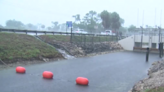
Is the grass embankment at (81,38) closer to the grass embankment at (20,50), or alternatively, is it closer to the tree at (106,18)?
the grass embankment at (20,50)

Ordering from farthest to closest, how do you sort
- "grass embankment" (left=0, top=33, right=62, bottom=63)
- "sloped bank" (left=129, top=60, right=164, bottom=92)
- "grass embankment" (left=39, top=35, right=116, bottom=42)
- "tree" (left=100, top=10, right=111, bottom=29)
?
1. "tree" (left=100, top=10, right=111, bottom=29)
2. "grass embankment" (left=39, top=35, right=116, bottom=42)
3. "grass embankment" (left=0, top=33, right=62, bottom=63)
4. "sloped bank" (left=129, top=60, right=164, bottom=92)

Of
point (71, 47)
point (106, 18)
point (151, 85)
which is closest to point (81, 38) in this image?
point (71, 47)

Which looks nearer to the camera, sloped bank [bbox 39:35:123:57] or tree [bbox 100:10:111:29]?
sloped bank [bbox 39:35:123:57]

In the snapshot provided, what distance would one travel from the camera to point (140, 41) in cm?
4000

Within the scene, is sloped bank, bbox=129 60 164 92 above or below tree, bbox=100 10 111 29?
below

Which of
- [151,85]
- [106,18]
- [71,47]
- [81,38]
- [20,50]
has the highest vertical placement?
[106,18]

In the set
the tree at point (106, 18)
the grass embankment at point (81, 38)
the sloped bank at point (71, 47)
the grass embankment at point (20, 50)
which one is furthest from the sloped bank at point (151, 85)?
the tree at point (106, 18)

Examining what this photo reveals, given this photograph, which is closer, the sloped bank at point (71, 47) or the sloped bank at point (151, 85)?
the sloped bank at point (151, 85)

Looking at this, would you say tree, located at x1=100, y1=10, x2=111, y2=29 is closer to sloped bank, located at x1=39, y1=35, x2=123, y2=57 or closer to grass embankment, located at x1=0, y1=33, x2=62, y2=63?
sloped bank, located at x1=39, y1=35, x2=123, y2=57

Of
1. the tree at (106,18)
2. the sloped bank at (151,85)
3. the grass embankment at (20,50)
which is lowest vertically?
the sloped bank at (151,85)

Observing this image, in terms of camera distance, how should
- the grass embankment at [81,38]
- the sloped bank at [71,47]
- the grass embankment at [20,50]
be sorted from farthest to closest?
the grass embankment at [81,38] → the sloped bank at [71,47] → the grass embankment at [20,50]

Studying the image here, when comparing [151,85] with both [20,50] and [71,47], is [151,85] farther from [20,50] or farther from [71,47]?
[71,47]

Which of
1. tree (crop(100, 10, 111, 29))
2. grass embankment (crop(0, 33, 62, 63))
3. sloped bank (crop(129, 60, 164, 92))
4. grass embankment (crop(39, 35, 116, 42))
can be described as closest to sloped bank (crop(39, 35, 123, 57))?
grass embankment (crop(39, 35, 116, 42))

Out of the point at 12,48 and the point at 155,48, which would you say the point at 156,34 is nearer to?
the point at 155,48
